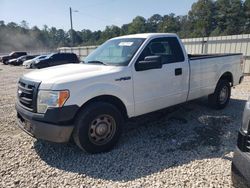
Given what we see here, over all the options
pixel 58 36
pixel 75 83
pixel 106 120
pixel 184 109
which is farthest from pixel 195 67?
pixel 58 36

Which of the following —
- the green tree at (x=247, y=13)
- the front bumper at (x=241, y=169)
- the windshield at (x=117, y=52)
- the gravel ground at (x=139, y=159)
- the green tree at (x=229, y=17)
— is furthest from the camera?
the green tree at (x=229, y=17)

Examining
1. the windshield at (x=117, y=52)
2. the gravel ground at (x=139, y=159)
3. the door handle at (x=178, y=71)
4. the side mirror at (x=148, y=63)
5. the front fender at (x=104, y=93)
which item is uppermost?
the windshield at (x=117, y=52)

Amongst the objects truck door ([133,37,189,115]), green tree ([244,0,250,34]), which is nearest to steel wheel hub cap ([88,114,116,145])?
truck door ([133,37,189,115])

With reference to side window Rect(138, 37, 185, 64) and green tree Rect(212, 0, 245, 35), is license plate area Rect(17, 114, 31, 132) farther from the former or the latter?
green tree Rect(212, 0, 245, 35)

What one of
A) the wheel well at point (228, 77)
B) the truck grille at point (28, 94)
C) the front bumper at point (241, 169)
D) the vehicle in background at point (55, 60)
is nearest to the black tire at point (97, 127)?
the truck grille at point (28, 94)

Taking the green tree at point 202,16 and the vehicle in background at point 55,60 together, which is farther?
the green tree at point 202,16

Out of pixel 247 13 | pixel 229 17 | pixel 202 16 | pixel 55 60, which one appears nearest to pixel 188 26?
pixel 202 16

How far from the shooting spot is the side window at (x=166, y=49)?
4520 mm

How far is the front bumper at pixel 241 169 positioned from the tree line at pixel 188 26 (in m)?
43.3

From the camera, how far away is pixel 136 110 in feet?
13.8

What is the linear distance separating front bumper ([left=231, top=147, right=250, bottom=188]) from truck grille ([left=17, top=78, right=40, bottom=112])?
Result: 2761 mm

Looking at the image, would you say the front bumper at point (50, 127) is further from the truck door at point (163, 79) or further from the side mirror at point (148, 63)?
the side mirror at point (148, 63)

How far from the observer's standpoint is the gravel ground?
314 centimetres

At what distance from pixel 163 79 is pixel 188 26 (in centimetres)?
7107
